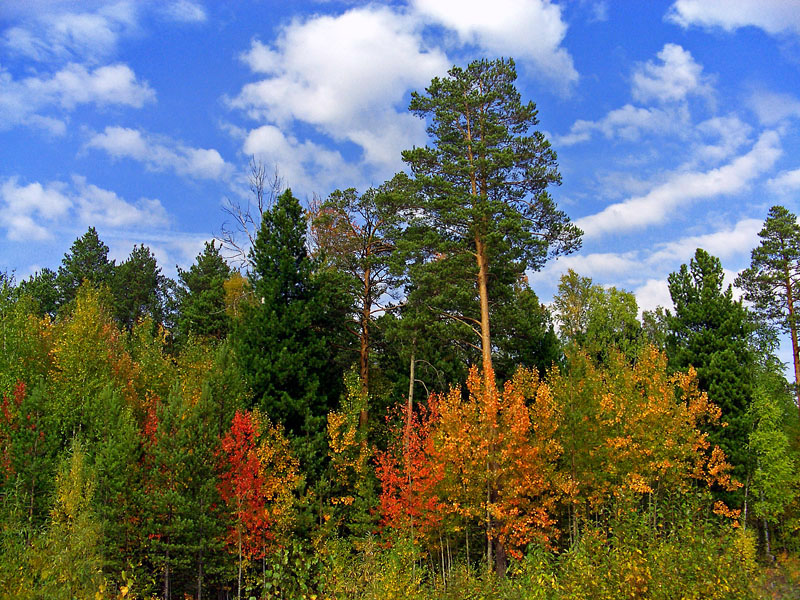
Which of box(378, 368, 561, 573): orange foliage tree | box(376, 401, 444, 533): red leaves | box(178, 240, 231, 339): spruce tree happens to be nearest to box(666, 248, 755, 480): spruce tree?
box(378, 368, 561, 573): orange foliage tree

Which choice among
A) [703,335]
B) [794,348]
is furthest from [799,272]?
[703,335]

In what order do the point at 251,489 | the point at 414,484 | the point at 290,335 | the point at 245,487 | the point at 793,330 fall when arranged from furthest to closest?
1. the point at 793,330
2. the point at 290,335
3. the point at 414,484
4. the point at 251,489
5. the point at 245,487

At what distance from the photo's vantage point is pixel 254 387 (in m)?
24.7

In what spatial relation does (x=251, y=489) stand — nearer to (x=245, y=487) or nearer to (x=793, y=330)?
(x=245, y=487)

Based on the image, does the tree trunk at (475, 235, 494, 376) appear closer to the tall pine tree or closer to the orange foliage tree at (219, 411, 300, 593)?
the tall pine tree

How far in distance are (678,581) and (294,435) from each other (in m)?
19.0

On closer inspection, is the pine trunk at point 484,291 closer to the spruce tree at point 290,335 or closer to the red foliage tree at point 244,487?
the spruce tree at point 290,335

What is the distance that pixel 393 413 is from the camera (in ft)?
95.0

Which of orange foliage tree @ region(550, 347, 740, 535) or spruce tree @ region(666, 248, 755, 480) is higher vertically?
spruce tree @ region(666, 248, 755, 480)

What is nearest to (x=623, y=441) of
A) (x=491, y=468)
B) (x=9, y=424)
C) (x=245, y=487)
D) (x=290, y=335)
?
(x=491, y=468)

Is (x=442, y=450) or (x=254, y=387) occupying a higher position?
(x=254, y=387)

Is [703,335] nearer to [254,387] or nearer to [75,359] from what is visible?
[254,387]

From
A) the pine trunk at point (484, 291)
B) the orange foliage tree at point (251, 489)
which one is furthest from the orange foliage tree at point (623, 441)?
the orange foliage tree at point (251, 489)

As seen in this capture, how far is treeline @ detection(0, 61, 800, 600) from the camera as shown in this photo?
68.5 ft
